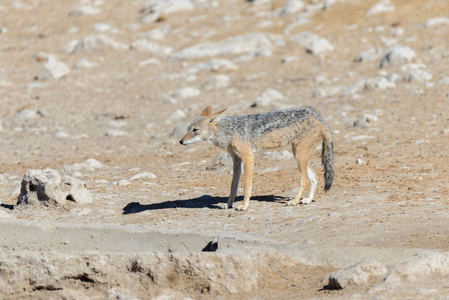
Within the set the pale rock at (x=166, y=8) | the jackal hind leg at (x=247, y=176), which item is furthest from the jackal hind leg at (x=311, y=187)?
the pale rock at (x=166, y=8)

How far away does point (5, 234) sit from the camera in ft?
25.4

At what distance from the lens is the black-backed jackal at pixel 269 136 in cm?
934

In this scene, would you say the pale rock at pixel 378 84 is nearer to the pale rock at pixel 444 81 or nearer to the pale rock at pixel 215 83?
the pale rock at pixel 444 81

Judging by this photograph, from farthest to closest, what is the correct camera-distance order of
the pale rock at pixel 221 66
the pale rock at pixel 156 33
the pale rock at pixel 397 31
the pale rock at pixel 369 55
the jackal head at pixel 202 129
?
the pale rock at pixel 156 33
the pale rock at pixel 397 31
the pale rock at pixel 221 66
the pale rock at pixel 369 55
the jackal head at pixel 202 129

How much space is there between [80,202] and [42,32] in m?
17.4

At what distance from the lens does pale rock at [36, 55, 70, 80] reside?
21.6 meters

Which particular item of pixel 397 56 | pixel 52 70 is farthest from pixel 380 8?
pixel 52 70

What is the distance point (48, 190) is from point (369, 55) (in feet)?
41.7

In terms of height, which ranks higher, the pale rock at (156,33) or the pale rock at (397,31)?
the pale rock at (397,31)

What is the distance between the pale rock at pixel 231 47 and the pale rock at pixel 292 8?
1951 millimetres

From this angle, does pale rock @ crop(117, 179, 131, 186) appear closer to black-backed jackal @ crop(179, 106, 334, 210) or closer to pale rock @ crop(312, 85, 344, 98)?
black-backed jackal @ crop(179, 106, 334, 210)

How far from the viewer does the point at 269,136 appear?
30.9 ft

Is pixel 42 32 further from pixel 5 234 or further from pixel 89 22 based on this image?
pixel 5 234

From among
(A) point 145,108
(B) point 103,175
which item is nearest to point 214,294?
(B) point 103,175
